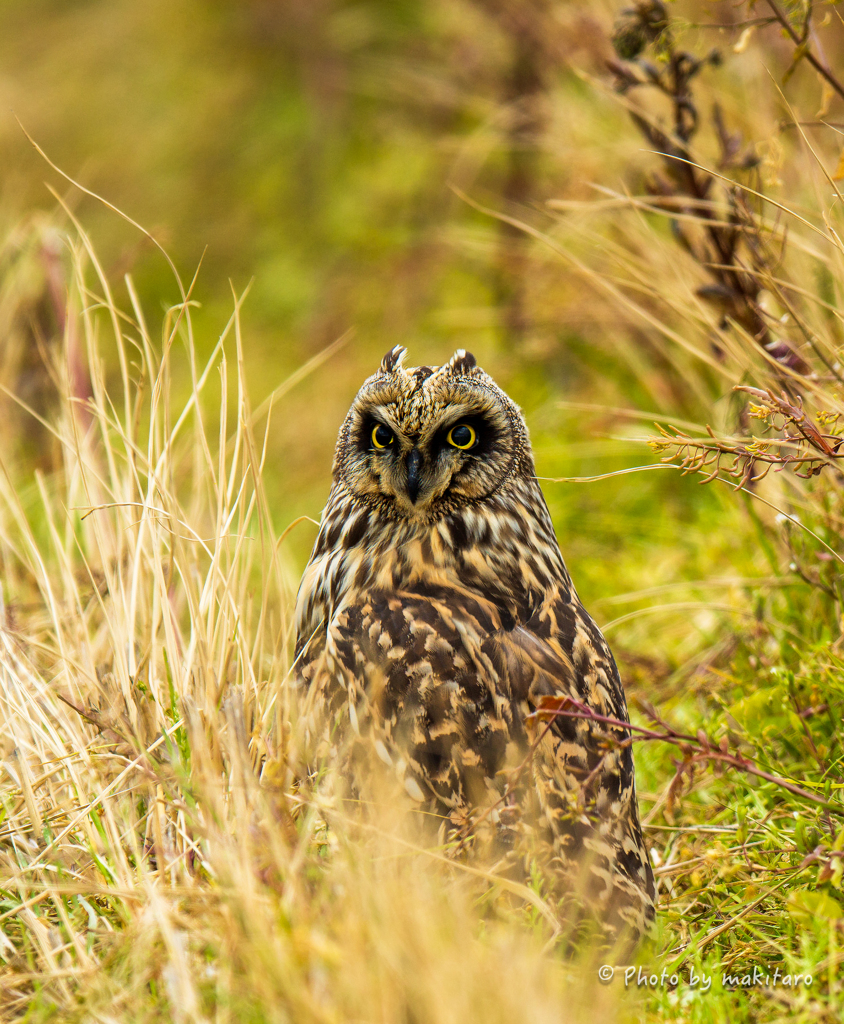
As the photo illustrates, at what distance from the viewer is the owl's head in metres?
2.18

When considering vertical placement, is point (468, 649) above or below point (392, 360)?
below

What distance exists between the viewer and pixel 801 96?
4.07m

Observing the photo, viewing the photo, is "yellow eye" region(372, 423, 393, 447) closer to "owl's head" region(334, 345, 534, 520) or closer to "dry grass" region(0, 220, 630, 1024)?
"owl's head" region(334, 345, 534, 520)

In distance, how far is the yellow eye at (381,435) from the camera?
2.26 meters

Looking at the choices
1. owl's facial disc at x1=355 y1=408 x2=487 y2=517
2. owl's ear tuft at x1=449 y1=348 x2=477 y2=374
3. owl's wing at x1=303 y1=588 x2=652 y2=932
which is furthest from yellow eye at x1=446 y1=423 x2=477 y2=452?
owl's wing at x1=303 y1=588 x2=652 y2=932

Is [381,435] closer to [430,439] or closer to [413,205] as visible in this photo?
[430,439]

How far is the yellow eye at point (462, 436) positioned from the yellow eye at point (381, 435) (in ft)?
0.45

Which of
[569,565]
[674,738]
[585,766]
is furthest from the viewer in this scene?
[569,565]

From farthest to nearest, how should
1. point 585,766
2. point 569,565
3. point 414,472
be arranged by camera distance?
point 569,565
point 414,472
point 585,766

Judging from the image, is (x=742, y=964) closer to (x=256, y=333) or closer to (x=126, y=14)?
(x=256, y=333)

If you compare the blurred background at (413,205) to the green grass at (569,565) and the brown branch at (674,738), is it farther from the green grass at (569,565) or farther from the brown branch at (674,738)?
the brown branch at (674,738)

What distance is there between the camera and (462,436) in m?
2.25

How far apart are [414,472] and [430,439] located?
8 cm

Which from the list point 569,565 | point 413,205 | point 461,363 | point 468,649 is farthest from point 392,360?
point 413,205
